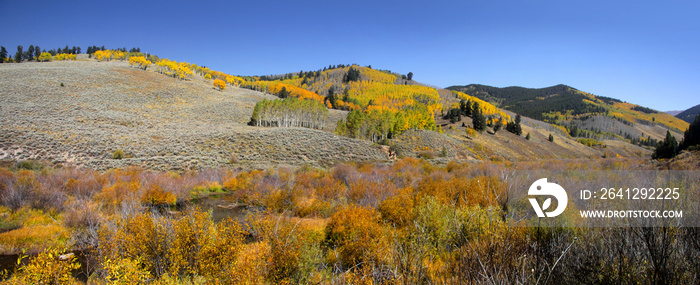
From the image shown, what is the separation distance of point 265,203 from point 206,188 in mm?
7651

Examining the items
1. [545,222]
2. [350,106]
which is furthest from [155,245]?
[350,106]

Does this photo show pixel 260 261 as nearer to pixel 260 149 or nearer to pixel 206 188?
pixel 206 188

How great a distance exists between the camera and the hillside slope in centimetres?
2733

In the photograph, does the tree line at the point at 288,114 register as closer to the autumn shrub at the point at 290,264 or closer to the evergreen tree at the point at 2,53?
the autumn shrub at the point at 290,264

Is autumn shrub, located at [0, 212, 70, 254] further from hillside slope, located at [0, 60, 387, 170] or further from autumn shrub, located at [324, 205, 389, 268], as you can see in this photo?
hillside slope, located at [0, 60, 387, 170]

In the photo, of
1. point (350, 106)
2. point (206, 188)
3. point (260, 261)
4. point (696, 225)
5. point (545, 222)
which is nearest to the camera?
point (696, 225)

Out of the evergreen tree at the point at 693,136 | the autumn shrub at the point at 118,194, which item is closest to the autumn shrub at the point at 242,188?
the autumn shrub at the point at 118,194

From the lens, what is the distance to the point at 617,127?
17300 centimetres

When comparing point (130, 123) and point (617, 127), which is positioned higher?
point (617, 127)

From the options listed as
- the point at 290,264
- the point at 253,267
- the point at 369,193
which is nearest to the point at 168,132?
the point at 369,193

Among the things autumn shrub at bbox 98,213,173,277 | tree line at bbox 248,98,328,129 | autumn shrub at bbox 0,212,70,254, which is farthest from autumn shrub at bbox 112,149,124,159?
tree line at bbox 248,98,328,129

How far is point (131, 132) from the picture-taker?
40.0m

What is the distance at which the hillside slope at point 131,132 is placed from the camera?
27.3 m

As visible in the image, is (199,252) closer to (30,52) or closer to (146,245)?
(146,245)
